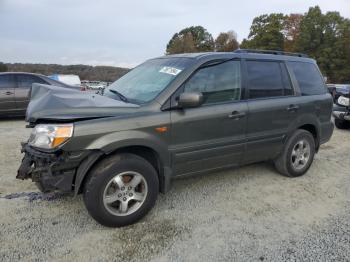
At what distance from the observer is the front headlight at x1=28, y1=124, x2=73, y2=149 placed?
2.79 meters

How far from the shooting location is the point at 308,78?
15.5ft

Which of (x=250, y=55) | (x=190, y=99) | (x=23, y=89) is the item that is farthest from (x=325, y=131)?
(x=23, y=89)

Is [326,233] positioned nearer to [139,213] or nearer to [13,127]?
[139,213]

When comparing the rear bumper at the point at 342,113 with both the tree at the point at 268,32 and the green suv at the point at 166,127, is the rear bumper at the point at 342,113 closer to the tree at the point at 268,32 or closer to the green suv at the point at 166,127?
the green suv at the point at 166,127

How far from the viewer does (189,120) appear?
11.1 feet

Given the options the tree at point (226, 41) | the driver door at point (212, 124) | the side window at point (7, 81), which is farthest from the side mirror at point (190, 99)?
the tree at point (226, 41)

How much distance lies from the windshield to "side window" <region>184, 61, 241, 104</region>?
0.69ft

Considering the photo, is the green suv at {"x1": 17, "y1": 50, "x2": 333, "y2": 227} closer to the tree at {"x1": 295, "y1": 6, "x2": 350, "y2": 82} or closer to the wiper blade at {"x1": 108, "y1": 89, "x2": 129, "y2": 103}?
the wiper blade at {"x1": 108, "y1": 89, "x2": 129, "y2": 103}

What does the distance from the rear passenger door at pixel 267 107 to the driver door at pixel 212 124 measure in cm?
17

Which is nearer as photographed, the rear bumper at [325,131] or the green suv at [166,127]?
the green suv at [166,127]

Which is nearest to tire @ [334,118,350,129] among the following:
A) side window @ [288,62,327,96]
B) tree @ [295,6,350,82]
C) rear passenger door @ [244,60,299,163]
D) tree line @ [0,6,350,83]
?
side window @ [288,62,327,96]

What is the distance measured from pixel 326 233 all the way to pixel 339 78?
44.2m

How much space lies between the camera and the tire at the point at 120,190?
2.93 m

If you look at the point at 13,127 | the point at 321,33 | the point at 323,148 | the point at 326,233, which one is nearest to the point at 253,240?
the point at 326,233
